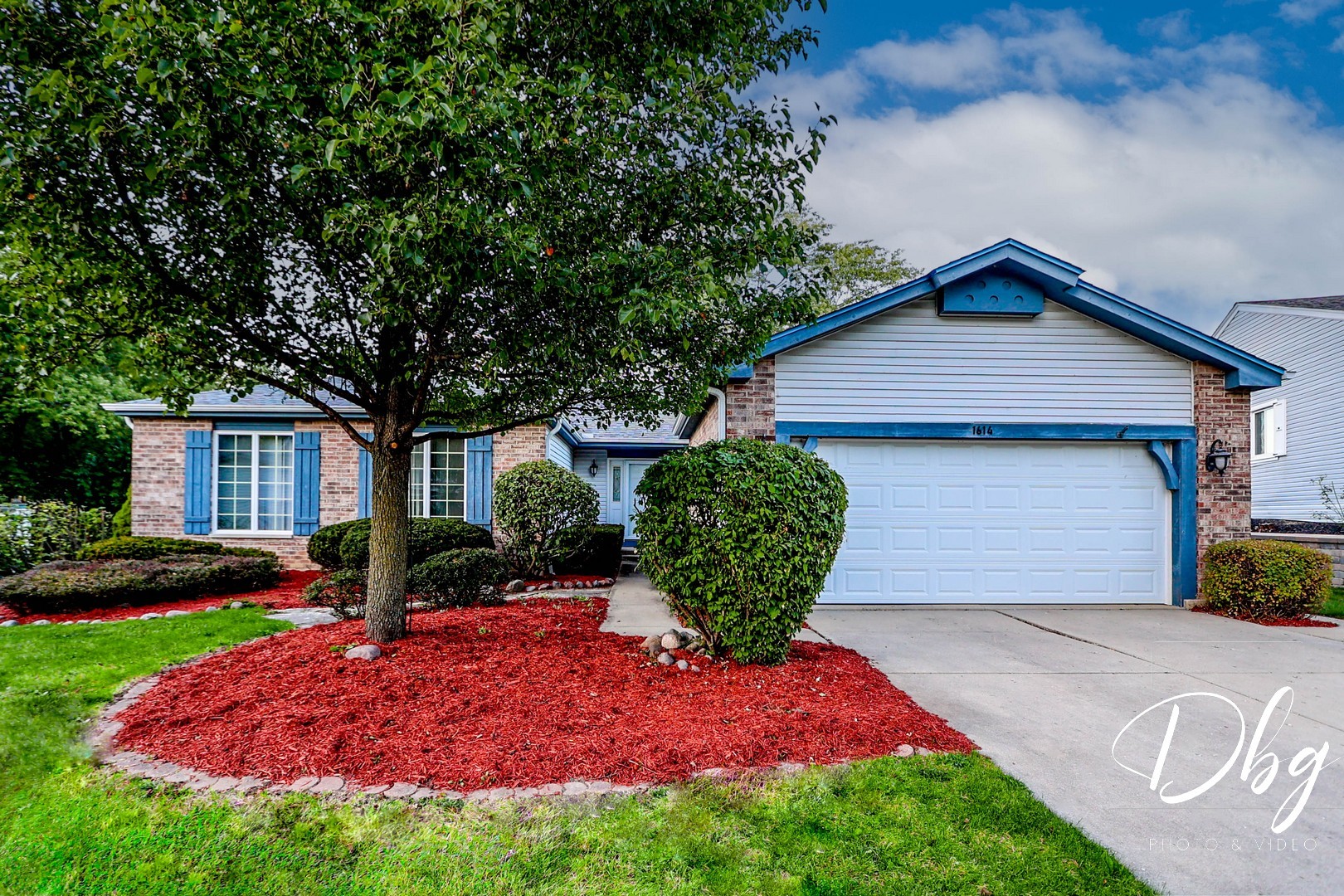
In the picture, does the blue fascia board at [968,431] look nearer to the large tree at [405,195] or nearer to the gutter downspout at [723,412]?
the gutter downspout at [723,412]

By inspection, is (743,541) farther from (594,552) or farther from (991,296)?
(594,552)

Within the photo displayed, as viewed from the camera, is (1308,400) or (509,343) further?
(1308,400)

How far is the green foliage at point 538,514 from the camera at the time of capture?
33.2 ft

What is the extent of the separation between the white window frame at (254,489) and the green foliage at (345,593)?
6.23m

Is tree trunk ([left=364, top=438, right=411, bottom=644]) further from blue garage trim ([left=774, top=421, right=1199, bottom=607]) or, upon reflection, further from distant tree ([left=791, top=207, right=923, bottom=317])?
distant tree ([left=791, top=207, right=923, bottom=317])

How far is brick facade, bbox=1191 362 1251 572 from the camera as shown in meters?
8.42

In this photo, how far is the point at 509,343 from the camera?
14.6ft

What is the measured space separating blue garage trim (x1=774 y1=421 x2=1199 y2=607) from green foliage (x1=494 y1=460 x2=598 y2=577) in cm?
374

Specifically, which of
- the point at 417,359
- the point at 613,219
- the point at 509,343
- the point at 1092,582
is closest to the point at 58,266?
the point at 417,359

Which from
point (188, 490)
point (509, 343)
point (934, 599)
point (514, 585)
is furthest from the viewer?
point (188, 490)

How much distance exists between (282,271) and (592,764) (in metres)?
3.99

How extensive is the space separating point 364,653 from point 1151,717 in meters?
5.18

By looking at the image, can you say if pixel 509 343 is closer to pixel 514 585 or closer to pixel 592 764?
pixel 592 764

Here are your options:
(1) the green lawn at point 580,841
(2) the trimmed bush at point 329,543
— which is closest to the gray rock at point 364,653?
(1) the green lawn at point 580,841
